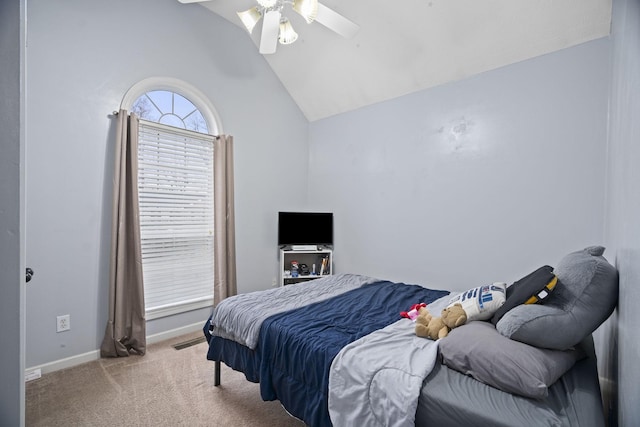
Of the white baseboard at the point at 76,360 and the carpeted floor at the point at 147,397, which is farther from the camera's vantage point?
the white baseboard at the point at 76,360

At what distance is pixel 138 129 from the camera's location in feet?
9.48

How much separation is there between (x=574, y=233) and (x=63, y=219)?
4.16 m

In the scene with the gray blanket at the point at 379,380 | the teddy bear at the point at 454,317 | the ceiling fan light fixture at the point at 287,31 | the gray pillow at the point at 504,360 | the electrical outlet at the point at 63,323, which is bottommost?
the electrical outlet at the point at 63,323

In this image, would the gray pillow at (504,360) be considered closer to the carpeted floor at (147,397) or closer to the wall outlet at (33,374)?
the carpeted floor at (147,397)

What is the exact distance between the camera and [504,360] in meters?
1.20

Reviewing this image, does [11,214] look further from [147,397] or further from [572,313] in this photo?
[147,397]

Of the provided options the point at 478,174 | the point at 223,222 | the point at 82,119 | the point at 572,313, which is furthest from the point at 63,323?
the point at 478,174

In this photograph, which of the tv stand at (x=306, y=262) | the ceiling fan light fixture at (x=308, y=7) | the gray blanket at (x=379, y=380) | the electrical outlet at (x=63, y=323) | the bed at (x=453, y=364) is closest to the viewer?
the bed at (x=453, y=364)

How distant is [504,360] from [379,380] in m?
0.50

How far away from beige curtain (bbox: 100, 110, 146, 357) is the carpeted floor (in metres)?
0.17

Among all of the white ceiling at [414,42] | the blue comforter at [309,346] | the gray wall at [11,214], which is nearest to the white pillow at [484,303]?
the blue comforter at [309,346]

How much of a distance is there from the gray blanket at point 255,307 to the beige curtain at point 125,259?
1065 mm

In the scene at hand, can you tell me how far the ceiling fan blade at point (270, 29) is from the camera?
7.08 feet

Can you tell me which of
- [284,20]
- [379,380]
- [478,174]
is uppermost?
[284,20]
